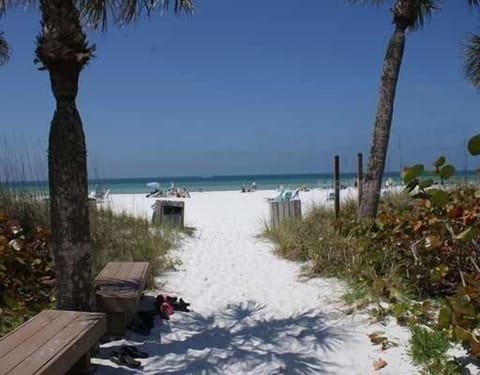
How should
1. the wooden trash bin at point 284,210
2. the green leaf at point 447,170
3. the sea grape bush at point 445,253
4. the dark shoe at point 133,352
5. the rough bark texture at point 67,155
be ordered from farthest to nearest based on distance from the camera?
the wooden trash bin at point 284,210 → the dark shoe at point 133,352 → the rough bark texture at point 67,155 → the sea grape bush at point 445,253 → the green leaf at point 447,170

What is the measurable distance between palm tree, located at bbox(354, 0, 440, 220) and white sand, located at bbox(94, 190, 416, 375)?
5.33ft

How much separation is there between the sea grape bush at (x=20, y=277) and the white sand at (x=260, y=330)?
89 cm

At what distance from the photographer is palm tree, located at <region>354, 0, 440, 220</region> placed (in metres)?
7.56

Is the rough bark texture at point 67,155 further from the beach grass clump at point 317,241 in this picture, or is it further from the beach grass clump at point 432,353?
the beach grass clump at point 317,241

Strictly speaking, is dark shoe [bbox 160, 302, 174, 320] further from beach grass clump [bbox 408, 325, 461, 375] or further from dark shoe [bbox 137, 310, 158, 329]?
beach grass clump [bbox 408, 325, 461, 375]

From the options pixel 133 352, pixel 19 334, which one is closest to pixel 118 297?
pixel 133 352

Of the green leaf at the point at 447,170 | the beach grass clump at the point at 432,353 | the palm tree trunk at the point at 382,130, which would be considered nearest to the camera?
the green leaf at the point at 447,170

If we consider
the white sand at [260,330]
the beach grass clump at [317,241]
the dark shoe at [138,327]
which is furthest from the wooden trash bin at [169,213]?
the dark shoe at [138,327]

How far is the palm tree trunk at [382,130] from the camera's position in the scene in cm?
755

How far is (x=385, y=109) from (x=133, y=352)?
216 inches

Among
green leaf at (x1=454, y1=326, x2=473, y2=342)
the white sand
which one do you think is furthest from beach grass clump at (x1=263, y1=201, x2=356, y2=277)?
green leaf at (x1=454, y1=326, x2=473, y2=342)

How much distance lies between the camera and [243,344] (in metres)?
4.30

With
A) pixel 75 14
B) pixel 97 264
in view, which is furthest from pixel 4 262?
pixel 75 14

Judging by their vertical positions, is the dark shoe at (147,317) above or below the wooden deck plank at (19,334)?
below
